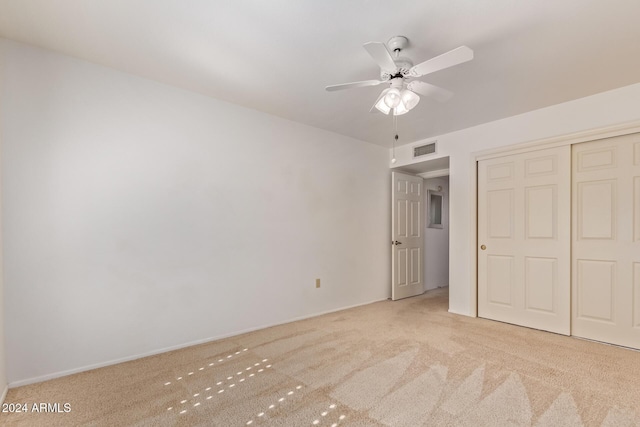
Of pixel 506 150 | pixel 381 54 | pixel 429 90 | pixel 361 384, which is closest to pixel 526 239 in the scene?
pixel 506 150

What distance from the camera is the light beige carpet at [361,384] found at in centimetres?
179

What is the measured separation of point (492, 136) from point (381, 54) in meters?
2.60

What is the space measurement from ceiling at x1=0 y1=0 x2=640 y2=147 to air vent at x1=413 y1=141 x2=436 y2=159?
1244 mm

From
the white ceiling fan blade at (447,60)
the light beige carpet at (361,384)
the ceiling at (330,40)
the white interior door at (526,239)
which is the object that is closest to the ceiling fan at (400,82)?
the white ceiling fan blade at (447,60)

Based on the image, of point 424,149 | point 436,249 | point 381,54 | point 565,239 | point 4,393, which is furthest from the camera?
point 436,249

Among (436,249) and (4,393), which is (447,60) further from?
(436,249)

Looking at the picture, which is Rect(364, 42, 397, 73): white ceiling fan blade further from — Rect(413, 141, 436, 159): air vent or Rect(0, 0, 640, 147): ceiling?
Rect(413, 141, 436, 159): air vent

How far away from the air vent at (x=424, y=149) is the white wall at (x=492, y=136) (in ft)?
0.24

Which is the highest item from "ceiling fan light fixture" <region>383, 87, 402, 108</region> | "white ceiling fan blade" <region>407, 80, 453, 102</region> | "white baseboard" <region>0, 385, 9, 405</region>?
"white ceiling fan blade" <region>407, 80, 453, 102</region>

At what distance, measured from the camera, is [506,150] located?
11.9 ft

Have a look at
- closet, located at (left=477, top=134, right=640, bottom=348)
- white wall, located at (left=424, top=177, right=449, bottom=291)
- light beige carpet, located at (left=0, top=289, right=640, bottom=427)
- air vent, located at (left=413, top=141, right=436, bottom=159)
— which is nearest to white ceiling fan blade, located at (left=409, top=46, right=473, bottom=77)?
light beige carpet, located at (left=0, top=289, right=640, bottom=427)

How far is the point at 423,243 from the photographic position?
5.33 meters

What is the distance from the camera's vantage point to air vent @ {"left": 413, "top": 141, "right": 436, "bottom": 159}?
4.33m

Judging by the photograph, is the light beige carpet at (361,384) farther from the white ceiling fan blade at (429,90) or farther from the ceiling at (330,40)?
the ceiling at (330,40)
